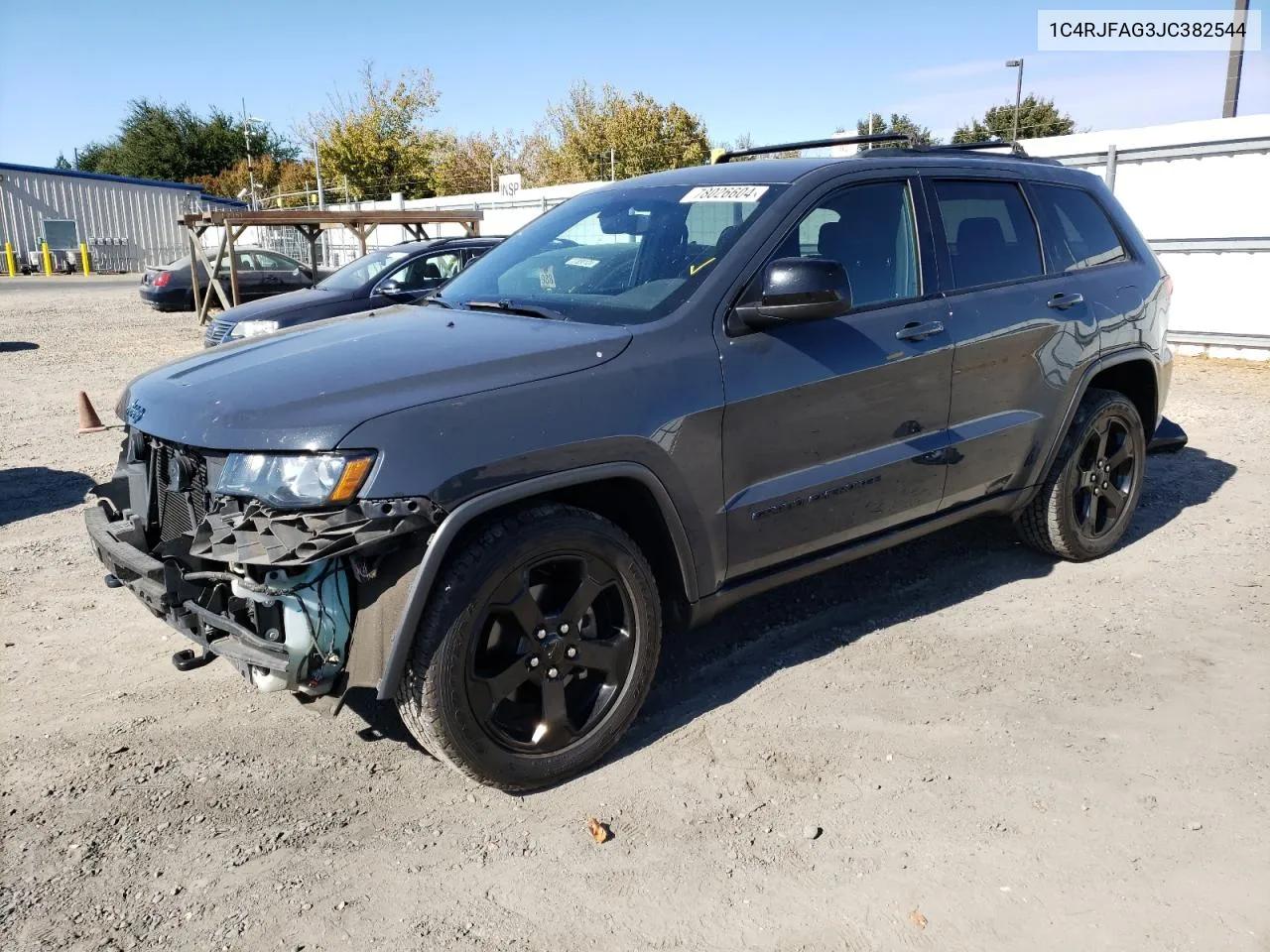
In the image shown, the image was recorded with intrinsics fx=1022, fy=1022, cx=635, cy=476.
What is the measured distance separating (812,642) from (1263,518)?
333 cm

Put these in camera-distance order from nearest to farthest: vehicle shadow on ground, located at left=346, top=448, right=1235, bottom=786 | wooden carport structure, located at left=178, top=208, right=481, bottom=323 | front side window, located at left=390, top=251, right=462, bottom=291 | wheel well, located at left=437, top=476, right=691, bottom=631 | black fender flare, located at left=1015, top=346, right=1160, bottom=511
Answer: wheel well, located at left=437, top=476, right=691, bottom=631, vehicle shadow on ground, located at left=346, top=448, right=1235, bottom=786, black fender flare, located at left=1015, top=346, right=1160, bottom=511, front side window, located at left=390, top=251, right=462, bottom=291, wooden carport structure, located at left=178, top=208, right=481, bottom=323

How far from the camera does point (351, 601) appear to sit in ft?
9.32

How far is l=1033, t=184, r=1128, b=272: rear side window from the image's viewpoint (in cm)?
478

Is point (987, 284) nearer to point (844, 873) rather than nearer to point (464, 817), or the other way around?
point (844, 873)

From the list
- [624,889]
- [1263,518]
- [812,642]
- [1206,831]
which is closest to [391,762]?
[624,889]

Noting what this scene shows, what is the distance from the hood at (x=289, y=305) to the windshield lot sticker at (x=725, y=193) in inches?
300

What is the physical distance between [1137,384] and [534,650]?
3777 mm

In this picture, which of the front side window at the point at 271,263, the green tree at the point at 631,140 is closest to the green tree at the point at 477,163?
the green tree at the point at 631,140

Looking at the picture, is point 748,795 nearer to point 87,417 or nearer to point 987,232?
point 987,232

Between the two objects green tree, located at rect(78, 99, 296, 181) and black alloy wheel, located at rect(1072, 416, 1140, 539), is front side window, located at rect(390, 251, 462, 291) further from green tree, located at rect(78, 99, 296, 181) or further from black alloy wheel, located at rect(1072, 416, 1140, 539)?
green tree, located at rect(78, 99, 296, 181)

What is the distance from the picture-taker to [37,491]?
668 cm

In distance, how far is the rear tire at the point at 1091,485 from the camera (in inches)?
192

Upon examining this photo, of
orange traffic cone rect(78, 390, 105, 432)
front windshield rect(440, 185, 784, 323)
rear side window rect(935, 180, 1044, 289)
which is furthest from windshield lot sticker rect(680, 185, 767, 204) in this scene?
orange traffic cone rect(78, 390, 105, 432)

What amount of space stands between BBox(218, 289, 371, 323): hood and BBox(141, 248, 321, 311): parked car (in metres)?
10.1
